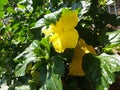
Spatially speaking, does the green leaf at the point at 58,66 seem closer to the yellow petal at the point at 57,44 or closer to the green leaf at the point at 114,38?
the yellow petal at the point at 57,44

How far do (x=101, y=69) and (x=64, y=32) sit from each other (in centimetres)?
17

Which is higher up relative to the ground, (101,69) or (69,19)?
(69,19)

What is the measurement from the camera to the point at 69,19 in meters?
1.06

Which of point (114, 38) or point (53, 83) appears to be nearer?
point (53, 83)

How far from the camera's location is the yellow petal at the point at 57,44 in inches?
41.4

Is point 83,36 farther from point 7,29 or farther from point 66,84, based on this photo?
point 7,29

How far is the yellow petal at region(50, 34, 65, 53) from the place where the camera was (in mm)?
1052

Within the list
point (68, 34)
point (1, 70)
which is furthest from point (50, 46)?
point (1, 70)

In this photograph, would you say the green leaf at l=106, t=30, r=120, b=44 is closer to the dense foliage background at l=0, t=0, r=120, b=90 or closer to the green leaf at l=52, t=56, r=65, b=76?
the dense foliage background at l=0, t=0, r=120, b=90

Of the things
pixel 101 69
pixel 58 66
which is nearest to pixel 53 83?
pixel 58 66

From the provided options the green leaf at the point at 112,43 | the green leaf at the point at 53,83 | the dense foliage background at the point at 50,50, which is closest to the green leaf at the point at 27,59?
the dense foliage background at the point at 50,50

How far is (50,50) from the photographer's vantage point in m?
1.12

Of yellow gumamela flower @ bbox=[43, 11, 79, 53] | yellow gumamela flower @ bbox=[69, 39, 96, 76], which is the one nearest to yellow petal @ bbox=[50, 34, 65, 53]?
yellow gumamela flower @ bbox=[43, 11, 79, 53]

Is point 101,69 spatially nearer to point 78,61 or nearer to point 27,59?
point 78,61
